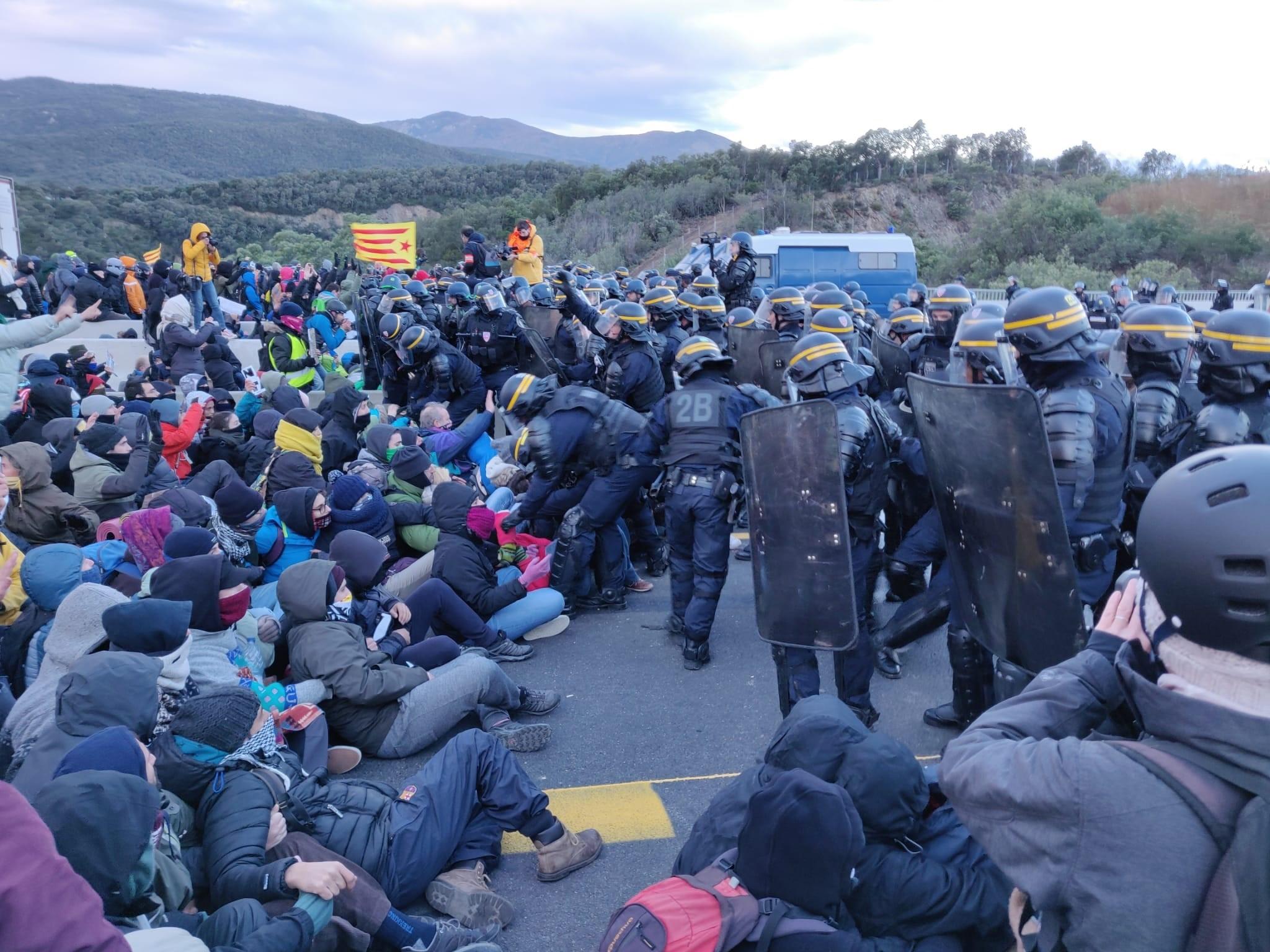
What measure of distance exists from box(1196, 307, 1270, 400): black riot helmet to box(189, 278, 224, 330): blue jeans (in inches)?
577

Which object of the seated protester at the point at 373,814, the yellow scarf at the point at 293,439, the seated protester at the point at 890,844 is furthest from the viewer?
the yellow scarf at the point at 293,439

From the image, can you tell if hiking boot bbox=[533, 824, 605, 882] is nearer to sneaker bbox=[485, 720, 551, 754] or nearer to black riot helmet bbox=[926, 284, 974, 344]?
sneaker bbox=[485, 720, 551, 754]

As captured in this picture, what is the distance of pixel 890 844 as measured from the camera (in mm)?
2480

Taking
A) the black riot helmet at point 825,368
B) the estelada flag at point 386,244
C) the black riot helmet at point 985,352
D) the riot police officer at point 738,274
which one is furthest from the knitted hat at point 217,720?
the estelada flag at point 386,244

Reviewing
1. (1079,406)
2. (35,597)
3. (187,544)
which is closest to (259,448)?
(187,544)

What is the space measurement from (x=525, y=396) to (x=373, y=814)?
126 inches

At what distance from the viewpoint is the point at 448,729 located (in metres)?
4.52

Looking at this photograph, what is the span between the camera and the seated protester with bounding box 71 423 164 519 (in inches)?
227

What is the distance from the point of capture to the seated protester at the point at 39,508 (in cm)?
507

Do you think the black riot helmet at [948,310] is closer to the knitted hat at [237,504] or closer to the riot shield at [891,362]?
the riot shield at [891,362]

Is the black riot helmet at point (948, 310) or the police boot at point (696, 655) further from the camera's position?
the black riot helmet at point (948, 310)

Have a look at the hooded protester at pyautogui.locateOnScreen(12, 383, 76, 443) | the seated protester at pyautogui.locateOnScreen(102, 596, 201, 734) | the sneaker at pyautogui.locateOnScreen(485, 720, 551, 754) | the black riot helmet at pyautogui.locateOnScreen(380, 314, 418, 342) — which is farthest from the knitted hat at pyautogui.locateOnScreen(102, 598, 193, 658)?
the black riot helmet at pyautogui.locateOnScreen(380, 314, 418, 342)

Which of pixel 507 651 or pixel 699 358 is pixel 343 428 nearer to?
pixel 507 651

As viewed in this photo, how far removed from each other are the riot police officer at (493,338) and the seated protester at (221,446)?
2731 millimetres
